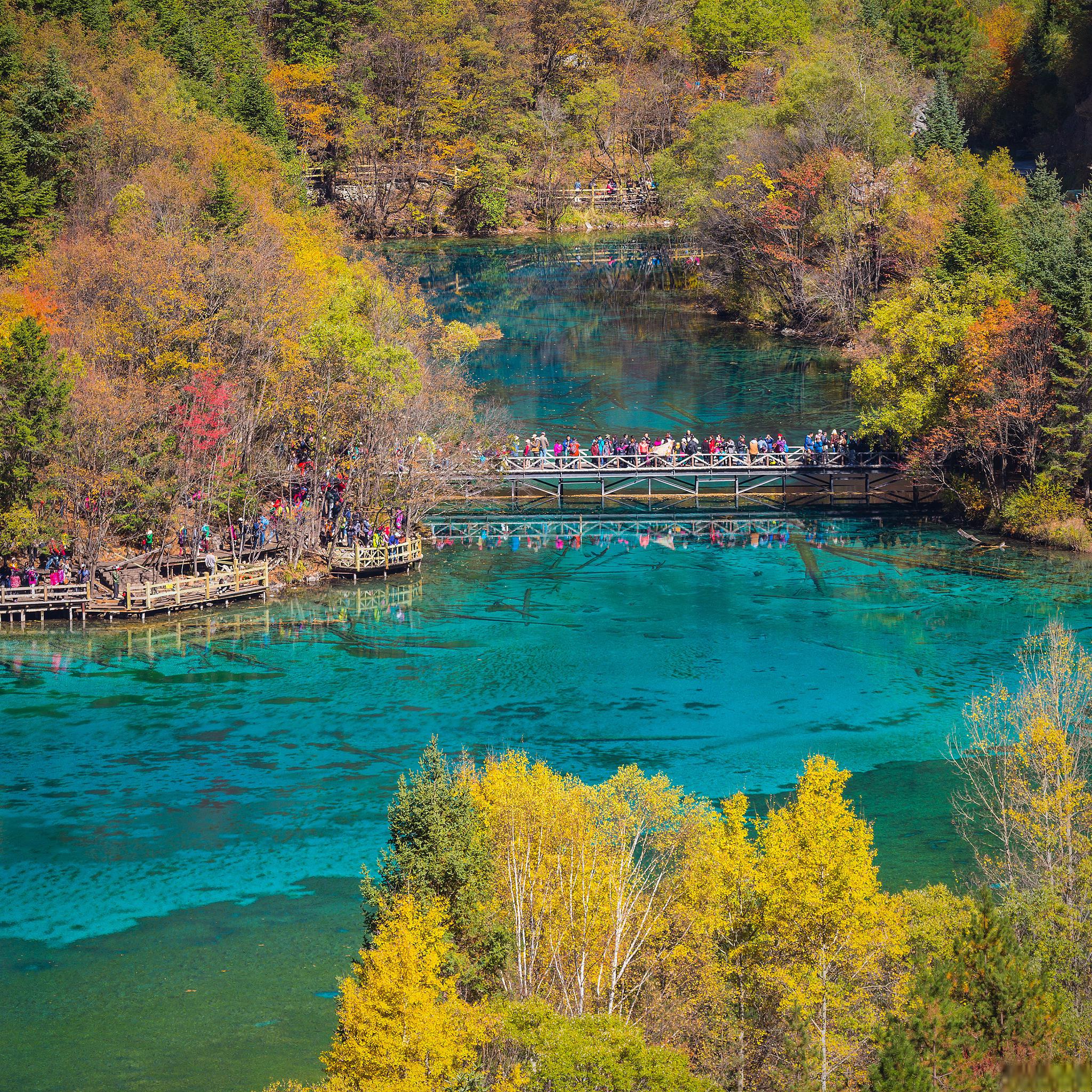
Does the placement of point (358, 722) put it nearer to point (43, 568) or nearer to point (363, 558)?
point (363, 558)

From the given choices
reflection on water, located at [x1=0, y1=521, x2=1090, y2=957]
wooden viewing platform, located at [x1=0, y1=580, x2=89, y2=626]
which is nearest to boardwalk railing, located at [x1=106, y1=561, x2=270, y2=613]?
wooden viewing platform, located at [x1=0, y1=580, x2=89, y2=626]

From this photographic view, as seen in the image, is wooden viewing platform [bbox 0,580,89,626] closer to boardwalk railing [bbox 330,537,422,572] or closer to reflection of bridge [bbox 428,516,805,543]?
boardwalk railing [bbox 330,537,422,572]

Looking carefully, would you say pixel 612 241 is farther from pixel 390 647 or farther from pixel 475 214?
pixel 390 647

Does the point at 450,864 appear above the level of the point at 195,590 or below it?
below

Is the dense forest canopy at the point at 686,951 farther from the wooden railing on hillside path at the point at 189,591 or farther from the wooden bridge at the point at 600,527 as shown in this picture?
the wooden bridge at the point at 600,527

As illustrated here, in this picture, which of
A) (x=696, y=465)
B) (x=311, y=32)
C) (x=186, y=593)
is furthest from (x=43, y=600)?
(x=311, y=32)

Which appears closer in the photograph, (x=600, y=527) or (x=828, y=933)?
(x=828, y=933)
